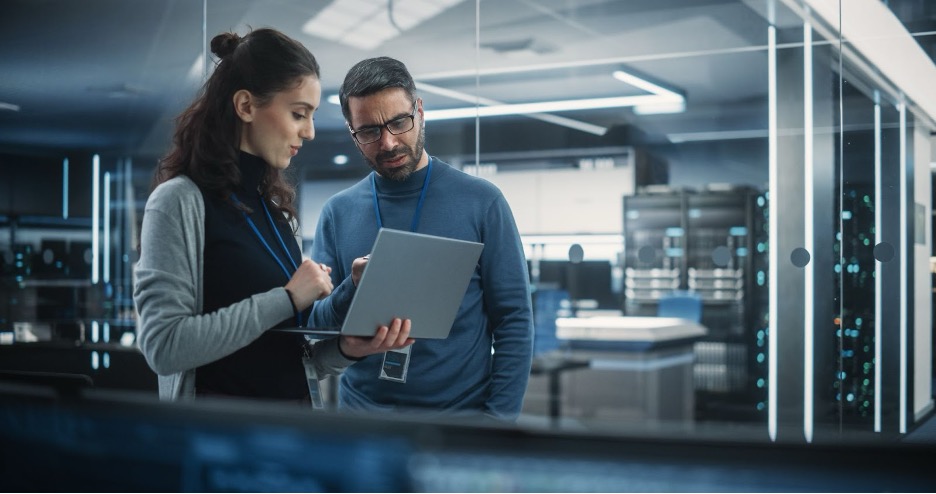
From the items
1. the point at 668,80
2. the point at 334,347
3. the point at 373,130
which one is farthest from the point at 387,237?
the point at 668,80

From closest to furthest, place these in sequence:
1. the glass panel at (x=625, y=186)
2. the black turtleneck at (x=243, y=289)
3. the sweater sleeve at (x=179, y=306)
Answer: the sweater sleeve at (x=179, y=306) → the black turtleneck at (x=243, y=289) → the glass panel at (x=625, y=186)

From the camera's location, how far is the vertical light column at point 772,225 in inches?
181

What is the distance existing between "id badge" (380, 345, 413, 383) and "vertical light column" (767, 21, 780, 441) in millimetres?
2934

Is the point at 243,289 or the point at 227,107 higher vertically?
the point at 227,107

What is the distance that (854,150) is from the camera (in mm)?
4465

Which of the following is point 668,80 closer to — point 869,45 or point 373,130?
point 869,45

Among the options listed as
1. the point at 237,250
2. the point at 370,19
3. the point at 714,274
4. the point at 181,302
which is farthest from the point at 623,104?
the point at 181,302

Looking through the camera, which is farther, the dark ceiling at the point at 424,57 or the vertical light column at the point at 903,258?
the dark ceiling at the point at 424,57

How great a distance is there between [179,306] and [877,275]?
3700 mm

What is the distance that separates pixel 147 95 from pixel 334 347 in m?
3.65

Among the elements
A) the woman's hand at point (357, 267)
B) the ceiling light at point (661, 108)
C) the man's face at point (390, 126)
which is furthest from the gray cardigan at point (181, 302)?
the ceiling light at point (661, 108)

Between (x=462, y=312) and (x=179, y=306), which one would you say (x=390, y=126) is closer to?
(x=462, y=312)

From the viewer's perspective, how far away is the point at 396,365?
2162 millimetres

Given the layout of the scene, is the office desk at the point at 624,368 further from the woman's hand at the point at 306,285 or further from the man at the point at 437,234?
the woman's hand at the point at 306,285
